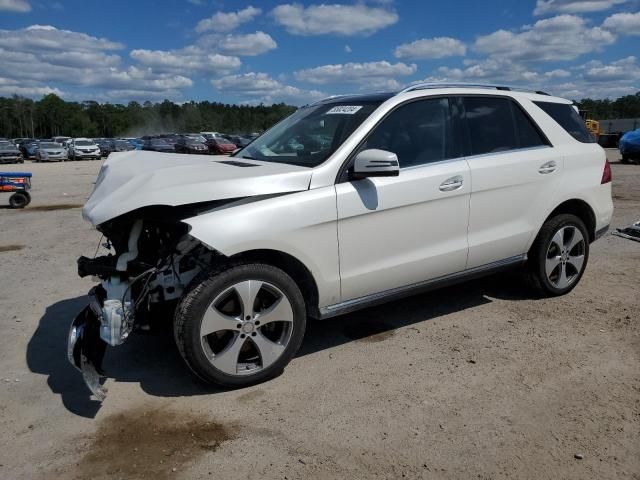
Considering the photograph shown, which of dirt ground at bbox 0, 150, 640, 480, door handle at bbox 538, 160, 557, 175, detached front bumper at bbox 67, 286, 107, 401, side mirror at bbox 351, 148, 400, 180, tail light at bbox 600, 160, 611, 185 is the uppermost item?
side mirror at bbox 351, 148, 400, 180

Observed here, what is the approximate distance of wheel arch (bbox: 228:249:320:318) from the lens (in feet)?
11.4

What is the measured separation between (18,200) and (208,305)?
11079mm

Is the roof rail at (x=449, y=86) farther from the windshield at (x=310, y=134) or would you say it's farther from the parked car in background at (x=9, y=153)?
the parked car in background at (x=9, y=153)

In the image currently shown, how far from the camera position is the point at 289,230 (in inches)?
135

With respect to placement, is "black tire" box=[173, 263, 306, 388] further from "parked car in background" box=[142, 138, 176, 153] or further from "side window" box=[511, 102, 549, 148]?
"parked car in background" box=[142, 138, 176, 153]

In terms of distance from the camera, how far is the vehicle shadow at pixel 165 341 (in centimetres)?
359

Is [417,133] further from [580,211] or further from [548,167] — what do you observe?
[580,211]

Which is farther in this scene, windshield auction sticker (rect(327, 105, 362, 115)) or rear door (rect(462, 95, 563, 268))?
rear door (rect(462, 95, 563, 268))

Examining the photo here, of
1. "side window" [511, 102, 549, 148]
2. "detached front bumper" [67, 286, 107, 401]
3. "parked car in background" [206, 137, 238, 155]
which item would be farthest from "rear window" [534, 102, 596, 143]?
"parked car in background" [206, 137, 238, 155]

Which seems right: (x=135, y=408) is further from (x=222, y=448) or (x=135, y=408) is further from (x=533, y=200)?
(x=533, y=200)

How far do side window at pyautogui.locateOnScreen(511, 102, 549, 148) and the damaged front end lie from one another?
112 inches

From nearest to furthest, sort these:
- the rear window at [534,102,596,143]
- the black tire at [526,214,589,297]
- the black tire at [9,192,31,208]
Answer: the black tire at [526,214,589,297]
the rear window at [534,102,596,143]
the black tire at [9,192,31,208]

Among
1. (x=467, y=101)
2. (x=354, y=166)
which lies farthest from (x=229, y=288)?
(x=467, y=101)

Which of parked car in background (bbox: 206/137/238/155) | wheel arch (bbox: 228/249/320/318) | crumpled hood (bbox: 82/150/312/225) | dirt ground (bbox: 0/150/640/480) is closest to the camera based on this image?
dirt ground (bbox: 0/150/640/480)
